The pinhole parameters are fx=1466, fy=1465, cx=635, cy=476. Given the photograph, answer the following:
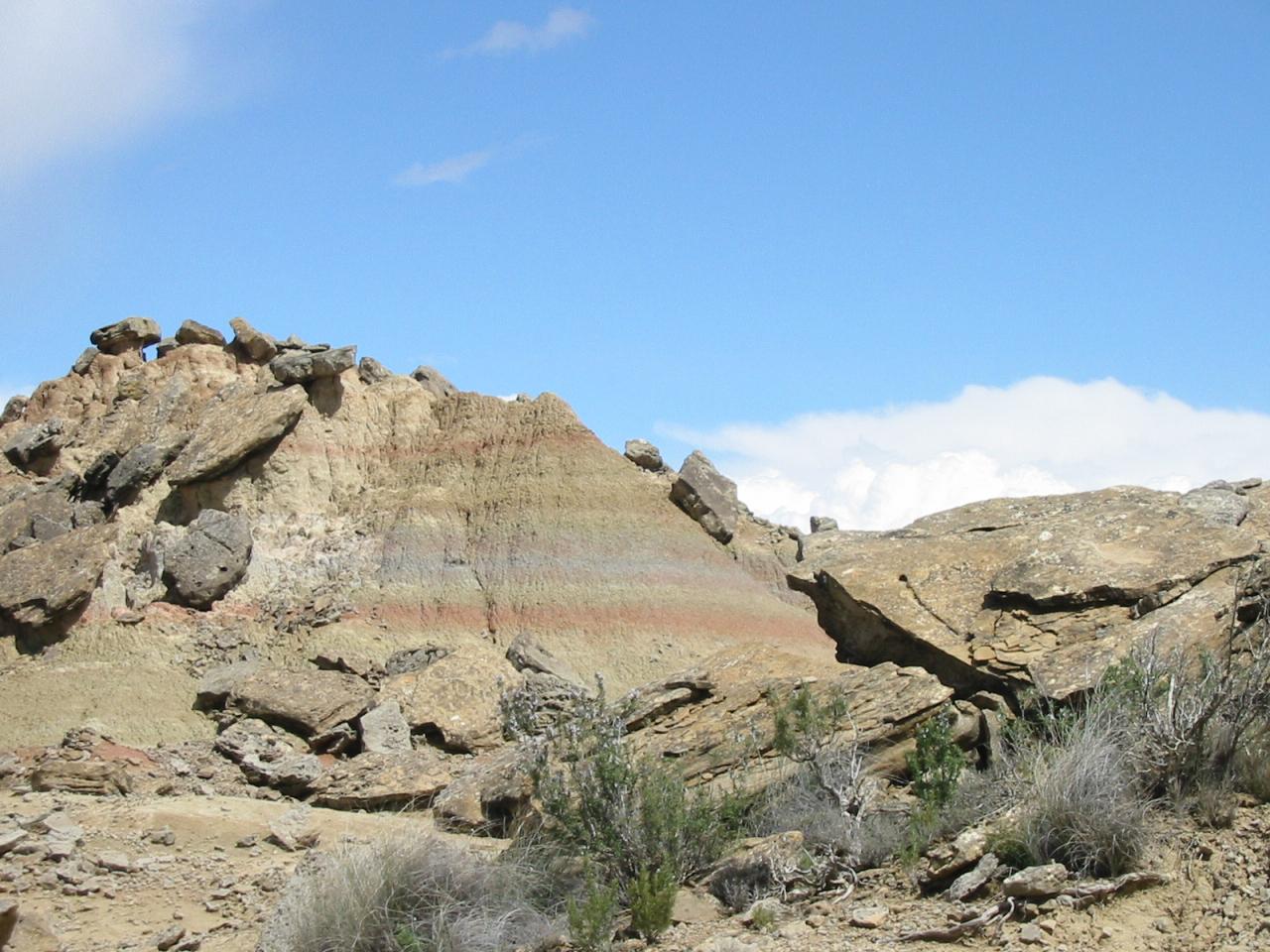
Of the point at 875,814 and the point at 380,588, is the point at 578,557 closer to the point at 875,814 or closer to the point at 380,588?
the point at 380,588

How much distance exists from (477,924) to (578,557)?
1424 centimetres

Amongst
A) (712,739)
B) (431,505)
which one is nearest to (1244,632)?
(712,739)

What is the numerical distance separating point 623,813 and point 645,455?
665 inches

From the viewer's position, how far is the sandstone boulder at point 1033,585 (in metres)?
12.6

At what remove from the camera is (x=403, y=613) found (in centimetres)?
2353

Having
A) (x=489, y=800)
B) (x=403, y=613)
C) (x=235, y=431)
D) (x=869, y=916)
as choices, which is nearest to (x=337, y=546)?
(x=403, y=613)

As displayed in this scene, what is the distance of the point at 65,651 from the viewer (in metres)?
21.9

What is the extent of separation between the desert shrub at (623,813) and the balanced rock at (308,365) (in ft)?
50.1

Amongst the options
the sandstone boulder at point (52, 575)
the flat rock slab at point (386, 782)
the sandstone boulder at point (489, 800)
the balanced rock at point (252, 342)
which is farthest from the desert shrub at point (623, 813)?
the balanced rock at point (252, 342)

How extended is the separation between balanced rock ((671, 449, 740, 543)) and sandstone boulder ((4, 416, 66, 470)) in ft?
38.6

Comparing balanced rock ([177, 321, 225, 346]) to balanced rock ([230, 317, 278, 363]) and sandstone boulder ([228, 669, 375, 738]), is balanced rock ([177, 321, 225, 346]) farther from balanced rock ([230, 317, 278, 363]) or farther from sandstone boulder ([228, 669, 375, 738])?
sandstone boulder ([228, 669, 375, 738])

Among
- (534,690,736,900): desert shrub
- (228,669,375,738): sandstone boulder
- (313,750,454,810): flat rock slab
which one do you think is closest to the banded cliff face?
(228,669,375,738): sandstone boulder

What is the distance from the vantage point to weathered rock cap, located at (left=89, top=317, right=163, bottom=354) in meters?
29.5

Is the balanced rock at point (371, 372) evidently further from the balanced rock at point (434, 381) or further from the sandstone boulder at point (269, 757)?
the sandstone boulder at point (269, 757)
